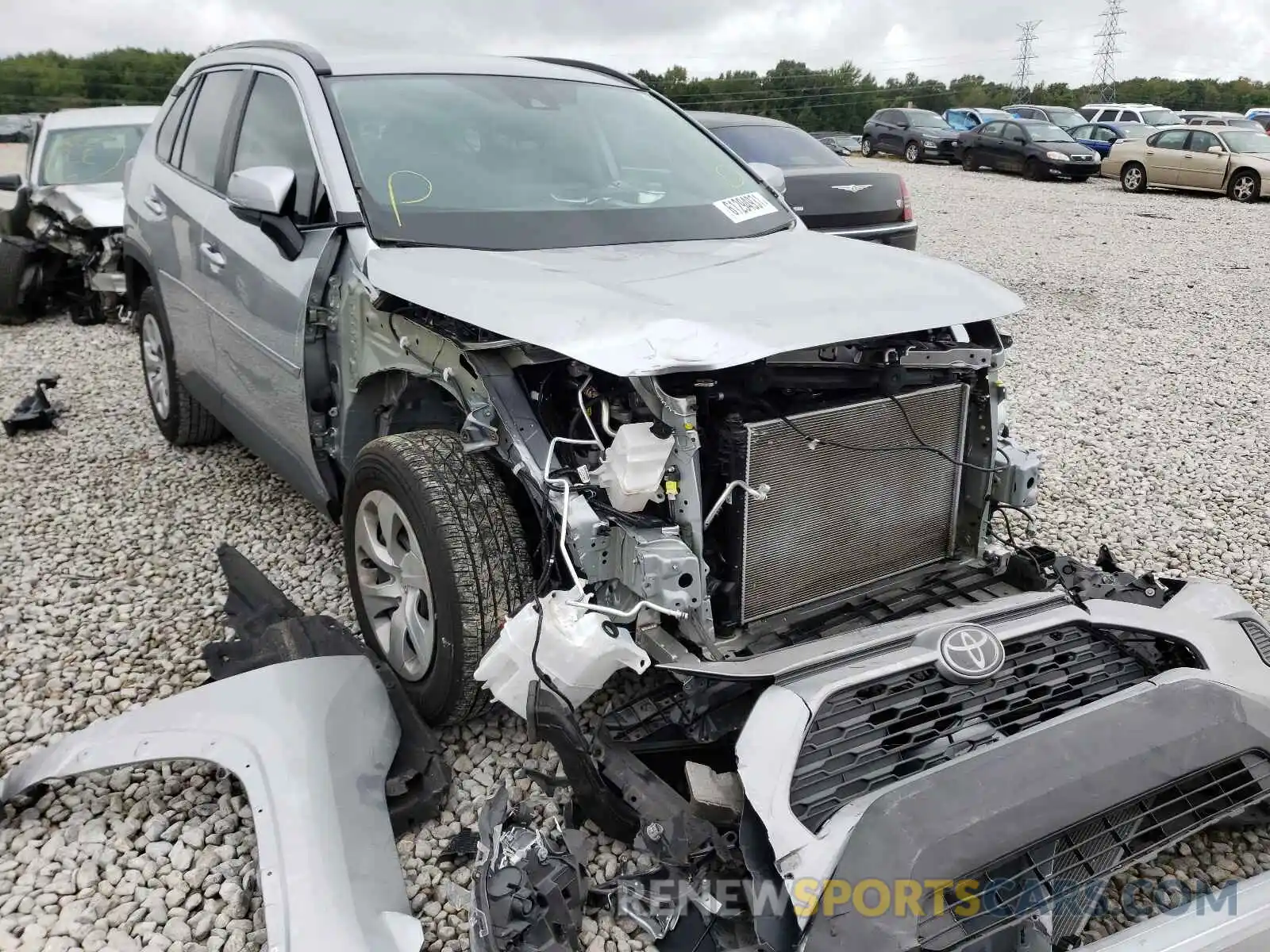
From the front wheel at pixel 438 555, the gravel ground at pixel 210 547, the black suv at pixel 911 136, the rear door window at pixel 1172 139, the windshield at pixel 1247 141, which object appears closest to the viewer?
the gravel ground at pixel 210 547

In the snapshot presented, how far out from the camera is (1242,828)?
101 inches

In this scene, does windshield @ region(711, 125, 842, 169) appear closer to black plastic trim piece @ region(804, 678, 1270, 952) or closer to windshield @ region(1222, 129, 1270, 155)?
black plastic trim piece @ region(804, 678, 1270, 952)

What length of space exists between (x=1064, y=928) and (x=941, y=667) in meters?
0.60

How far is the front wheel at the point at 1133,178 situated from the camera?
18.4m

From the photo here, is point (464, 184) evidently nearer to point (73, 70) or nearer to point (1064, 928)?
point (1064, 928)

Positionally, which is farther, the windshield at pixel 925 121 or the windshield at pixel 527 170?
the windshield at pixel 925 121

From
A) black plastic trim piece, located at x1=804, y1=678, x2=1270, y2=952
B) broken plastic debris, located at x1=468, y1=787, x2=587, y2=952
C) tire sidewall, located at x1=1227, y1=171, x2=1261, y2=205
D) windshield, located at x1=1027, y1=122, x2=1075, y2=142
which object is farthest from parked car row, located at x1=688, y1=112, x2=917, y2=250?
windshield, located at x1=1027, y1=122, x2=1075, y2=142

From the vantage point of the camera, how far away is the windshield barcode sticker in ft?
11.5

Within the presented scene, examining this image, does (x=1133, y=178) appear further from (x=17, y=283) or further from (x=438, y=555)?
(x=438, y=555)

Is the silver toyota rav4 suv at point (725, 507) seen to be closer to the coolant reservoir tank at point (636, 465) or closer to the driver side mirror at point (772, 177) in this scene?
the coolant reservoir tank at point (636, 465)

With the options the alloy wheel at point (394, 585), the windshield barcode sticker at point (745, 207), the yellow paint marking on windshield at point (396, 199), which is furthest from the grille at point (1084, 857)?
the yellow paint marking on windshield at point (396, 199)

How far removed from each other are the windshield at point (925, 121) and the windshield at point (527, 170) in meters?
23.6

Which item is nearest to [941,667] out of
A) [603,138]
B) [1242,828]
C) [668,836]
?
[668,836]

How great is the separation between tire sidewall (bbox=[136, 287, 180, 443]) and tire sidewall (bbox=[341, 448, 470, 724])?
2383 millimetres
